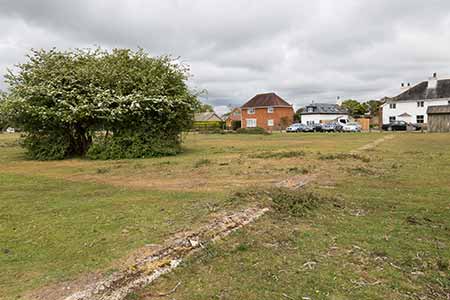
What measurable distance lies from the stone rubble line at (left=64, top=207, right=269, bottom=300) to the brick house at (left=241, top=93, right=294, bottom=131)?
52.9 metres

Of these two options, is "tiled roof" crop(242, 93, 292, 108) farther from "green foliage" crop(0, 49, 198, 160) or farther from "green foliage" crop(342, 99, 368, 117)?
"green foliage" crop(0, 49, 198, 160)

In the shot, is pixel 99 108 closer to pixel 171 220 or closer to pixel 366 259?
pixel 171 220

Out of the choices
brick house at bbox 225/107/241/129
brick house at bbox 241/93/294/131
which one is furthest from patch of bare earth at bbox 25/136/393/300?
brick house at bbox 225/107/241/129

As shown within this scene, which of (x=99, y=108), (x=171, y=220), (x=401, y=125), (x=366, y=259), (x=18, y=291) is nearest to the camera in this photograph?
(x=18, y=291)

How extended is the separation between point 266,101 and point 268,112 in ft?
6.86

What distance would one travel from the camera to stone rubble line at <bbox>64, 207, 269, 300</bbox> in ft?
10.00

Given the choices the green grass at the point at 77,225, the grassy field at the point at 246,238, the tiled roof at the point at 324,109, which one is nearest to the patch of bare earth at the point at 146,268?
the grassy field at the point at 246,238

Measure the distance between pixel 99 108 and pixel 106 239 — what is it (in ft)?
37.6

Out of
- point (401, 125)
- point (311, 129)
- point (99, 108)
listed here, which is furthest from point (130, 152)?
point (401, 125)

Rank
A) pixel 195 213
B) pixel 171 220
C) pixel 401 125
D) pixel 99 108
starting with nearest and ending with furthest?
pixel 171 220 → pixel 195 213 → pixel 99 108 → pixel 401 125

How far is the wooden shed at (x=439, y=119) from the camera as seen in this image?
37.4 m

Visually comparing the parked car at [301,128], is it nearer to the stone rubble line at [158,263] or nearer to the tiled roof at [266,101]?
the tiled roof at [266,101]

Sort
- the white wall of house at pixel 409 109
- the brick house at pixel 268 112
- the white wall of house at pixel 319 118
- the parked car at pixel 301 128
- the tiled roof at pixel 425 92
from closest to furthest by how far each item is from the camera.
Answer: the parked car at pixel 301 128 → the tiled roof at pixel 425 92 → the white wall of house at pixel 409 109 → the brick house at pixel 268 112 → the white wall of house at pixel 319 118

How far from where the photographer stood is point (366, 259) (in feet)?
12.3
